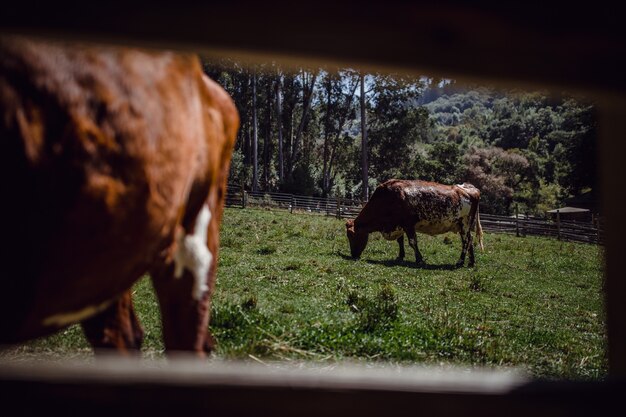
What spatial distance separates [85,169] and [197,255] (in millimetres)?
1121

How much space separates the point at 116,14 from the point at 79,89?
749 millimetres

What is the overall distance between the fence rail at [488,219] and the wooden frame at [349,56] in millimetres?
24339

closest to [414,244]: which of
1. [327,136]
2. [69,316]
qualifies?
[69,316]

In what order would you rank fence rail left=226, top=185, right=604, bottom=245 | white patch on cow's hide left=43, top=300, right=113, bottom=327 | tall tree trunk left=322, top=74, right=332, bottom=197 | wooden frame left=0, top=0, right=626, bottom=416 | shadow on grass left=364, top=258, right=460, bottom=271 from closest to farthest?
wooden frame left=0, top=0, right=626, bottom=416 < white patch on cow's hide left=43, top=300, right=113, bottom=327 < shadow on grass left=364, top=258, right=460, bottom=271 < fence rail left=226, top=185, right=604, bottom=245 < tall tree trunk left=322, top=74, right=332, bottom=197

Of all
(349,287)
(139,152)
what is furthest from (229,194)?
(139,152)

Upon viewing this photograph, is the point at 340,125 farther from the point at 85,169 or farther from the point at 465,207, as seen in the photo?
the point at 85,169

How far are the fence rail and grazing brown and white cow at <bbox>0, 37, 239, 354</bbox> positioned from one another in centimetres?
2421

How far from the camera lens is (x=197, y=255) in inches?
97.7

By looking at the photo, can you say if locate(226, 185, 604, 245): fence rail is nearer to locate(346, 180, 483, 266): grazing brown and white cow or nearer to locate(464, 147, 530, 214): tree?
locate(346, 180, 483, 266): grazing brown and white cow

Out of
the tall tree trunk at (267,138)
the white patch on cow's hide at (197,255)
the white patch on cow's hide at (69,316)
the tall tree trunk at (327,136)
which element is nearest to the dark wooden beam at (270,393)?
the white patch on cow's hide at (69,316)

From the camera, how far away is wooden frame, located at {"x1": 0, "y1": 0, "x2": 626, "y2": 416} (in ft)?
2.71

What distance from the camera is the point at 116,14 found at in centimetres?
82

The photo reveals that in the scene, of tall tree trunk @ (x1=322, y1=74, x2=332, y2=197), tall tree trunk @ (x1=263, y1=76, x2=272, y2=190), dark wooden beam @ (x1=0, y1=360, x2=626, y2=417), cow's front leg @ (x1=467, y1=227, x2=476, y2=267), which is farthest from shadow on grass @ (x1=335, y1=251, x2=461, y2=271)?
tall tree trunk @ (x1=322, y1=74, x2=332, y2=197)

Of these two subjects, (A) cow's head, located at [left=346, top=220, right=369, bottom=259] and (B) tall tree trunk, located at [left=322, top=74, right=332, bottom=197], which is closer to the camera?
(A) cow's head, located at [left=346, top=220, right=369, bottom=259]
